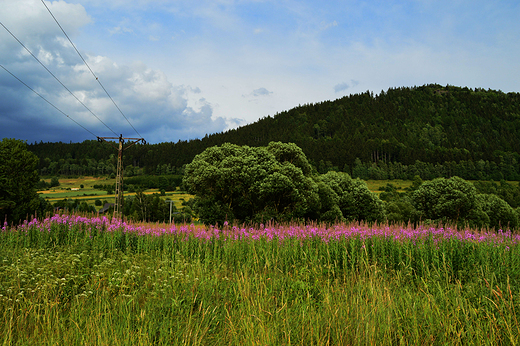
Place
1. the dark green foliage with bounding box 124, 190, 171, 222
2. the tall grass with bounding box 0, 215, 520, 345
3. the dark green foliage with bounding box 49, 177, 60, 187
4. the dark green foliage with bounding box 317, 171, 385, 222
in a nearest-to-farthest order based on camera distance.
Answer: the tall grass with bounding box 0, 215, 520, 345 → the dark green foliage with bounding box 317, 171, 385, 222 → the dark green foliage with bounding box 124, 190, 171, 222 → the dark green foliage with bounding box 49, 177, 60, 187

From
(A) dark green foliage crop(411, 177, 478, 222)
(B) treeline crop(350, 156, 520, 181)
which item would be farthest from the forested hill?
(A) dark green foliage crop(411, 177, 478, 222)

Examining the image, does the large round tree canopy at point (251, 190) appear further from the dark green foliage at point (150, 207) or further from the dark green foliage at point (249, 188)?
the dark green foliage at point (150, 207)

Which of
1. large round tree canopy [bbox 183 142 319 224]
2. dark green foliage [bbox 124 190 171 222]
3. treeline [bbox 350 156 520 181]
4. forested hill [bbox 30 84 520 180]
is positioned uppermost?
forested hill [bbox 30 84 520 180]

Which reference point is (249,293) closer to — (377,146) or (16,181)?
(16,181)

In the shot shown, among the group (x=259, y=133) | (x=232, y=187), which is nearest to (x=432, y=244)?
(x=232, y=187)

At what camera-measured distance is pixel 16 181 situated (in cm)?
3256

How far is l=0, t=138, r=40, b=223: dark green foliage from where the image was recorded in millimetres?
31234

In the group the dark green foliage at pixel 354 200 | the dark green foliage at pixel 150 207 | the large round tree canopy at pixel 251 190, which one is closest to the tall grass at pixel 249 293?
the large round tree canopy at pixel 251 190

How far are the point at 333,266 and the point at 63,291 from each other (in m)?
4.85

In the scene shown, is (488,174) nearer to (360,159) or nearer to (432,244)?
(360,159)

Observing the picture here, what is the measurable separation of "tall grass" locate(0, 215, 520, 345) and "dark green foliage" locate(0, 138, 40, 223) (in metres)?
29.6

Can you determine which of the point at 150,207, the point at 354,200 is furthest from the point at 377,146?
the point at 354,200

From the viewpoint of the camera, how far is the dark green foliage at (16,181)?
1230 inches

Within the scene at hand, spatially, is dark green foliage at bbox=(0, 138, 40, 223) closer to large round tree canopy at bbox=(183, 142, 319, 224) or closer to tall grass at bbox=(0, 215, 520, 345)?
large round tree canopy at bbox=(183, 142, 319, 224)
